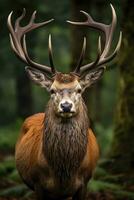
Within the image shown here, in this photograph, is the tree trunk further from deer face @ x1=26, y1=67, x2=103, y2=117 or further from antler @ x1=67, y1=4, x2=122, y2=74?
deer face @ x1=26, y1=67, x2=103, y2=117

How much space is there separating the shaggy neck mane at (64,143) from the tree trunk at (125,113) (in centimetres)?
285

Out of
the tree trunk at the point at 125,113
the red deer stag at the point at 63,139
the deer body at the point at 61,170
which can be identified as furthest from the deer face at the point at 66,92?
the tree trunk at the point at 125,113

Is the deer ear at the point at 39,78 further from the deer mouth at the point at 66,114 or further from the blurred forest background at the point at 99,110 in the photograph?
the blurred forest background at the point at 99,110

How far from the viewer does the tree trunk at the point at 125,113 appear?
483 inches

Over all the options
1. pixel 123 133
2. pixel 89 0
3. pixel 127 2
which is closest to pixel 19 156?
pixel 123 133

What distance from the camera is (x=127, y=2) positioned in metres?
12.7

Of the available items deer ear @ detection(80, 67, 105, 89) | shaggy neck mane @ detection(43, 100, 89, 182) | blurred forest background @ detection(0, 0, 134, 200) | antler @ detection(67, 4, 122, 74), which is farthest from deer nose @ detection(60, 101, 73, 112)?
blurred forest background @ detection(0, 0, 134, 200)

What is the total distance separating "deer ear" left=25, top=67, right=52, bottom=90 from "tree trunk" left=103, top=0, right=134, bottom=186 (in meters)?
2.97

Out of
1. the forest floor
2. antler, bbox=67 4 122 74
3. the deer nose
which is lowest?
the forest floor

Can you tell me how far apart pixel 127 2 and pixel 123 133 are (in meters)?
2.11

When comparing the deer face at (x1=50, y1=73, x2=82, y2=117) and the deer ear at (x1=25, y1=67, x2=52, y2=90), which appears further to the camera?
the deer ear at (x1=25, y1=67, x2=52, y2=90)

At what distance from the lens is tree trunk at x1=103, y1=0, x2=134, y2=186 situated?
1227 cm

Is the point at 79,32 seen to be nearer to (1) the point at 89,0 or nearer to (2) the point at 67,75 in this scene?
(1) the point at 89,0

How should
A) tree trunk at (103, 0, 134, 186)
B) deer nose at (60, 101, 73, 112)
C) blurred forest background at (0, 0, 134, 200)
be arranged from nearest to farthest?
deer nose at (60, 101, 73, 112)
blurred forest background at (0, 0, 134, 200)
tree trunk at (103, 0, 134, 186)
